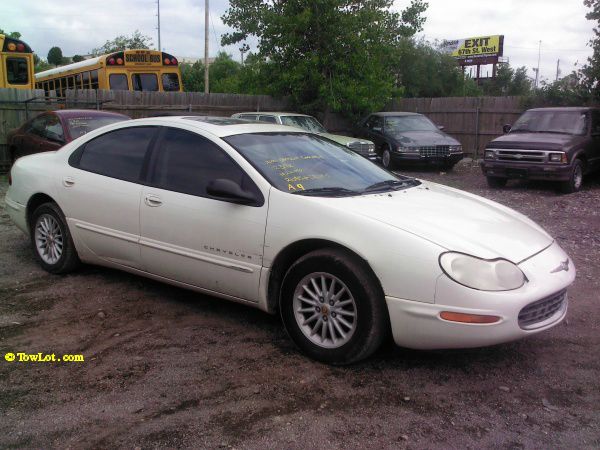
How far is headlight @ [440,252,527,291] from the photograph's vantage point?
3379 mm

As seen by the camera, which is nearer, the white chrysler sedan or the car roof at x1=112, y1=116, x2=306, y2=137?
the white chrysler sedan

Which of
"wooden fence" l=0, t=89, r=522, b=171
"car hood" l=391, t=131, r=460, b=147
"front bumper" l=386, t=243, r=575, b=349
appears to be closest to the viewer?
"front bumper" l=386, t=243, r=575, b=349

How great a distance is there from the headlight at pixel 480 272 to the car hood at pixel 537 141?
338 inches

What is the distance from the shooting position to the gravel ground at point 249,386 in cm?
299

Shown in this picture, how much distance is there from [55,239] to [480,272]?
3.96 metres

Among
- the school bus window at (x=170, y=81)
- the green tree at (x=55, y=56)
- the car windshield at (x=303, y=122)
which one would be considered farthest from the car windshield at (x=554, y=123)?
the green tree at (x=55, y=56)

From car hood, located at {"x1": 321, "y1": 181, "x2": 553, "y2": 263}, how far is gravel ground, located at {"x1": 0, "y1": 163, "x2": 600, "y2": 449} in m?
0.76

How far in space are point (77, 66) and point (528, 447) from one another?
1887 centimetres

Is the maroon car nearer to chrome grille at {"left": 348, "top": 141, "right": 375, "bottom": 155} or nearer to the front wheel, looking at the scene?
chrome grille at {"left": 348, "top": 141, "right": 375, "bottom": 155}

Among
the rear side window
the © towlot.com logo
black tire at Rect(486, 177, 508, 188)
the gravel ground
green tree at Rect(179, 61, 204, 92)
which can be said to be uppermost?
green tree at Rect(179, 61, 204, 92)

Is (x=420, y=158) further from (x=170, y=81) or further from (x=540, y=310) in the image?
(x=540, y=310)

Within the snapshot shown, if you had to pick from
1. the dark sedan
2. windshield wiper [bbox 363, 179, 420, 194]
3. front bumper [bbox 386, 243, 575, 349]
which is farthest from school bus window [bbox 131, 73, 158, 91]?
front bumper [bbox 386, 243, 575, 349]

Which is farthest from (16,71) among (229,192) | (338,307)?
(338,307)

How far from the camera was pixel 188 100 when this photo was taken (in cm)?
1912
